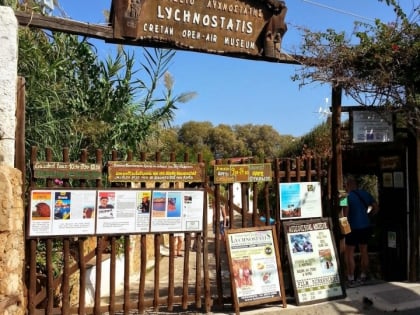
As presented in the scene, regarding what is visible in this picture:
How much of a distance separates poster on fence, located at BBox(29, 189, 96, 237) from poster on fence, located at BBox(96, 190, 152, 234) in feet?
0.35

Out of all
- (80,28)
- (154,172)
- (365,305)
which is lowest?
(365,305)

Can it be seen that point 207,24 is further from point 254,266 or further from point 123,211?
point 254,266

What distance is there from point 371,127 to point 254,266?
2.98 m

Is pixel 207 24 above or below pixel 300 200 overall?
above

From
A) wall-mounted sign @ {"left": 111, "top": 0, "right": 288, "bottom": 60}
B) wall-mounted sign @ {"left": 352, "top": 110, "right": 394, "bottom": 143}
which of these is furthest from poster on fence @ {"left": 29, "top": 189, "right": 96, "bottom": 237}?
wall-mounted sign @ {"left": 352, "top": 110, "right": 394, "bottom": 143}

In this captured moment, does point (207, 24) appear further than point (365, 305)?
No

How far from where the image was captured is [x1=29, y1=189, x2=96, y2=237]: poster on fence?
200 inches

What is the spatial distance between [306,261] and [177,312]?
1.86 m

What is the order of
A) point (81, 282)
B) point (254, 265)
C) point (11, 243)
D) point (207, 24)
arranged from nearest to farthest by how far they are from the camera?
point (11, 243) < point (81, 282) < point (207, 24) < point (254, 265)

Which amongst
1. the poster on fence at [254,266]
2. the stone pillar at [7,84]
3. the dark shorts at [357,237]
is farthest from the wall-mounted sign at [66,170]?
the dark shorts at [357,237]

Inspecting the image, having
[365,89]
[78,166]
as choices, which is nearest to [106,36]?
[78,166]

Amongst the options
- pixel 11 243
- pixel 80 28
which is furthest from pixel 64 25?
pixel 11 243

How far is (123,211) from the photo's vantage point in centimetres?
556

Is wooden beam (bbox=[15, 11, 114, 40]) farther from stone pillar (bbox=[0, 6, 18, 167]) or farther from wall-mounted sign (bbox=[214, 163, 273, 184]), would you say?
wall-mounted sign (bbox=[214, 163, 273, 184])
